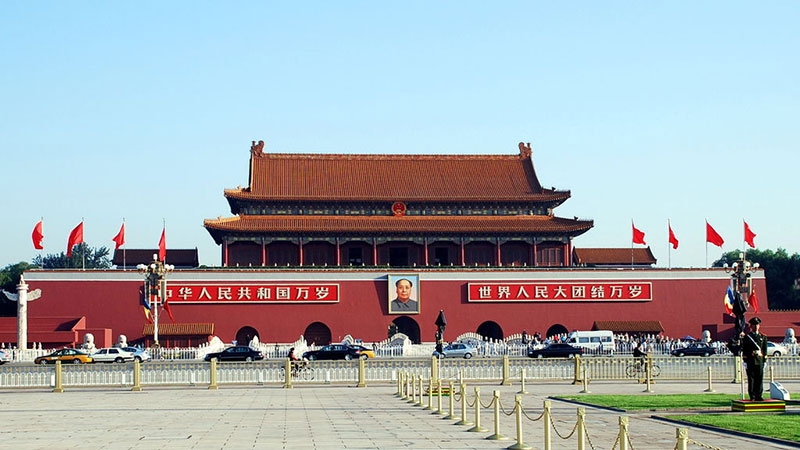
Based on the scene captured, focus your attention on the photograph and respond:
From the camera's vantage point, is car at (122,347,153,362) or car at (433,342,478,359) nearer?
car at (122,347,153,362)

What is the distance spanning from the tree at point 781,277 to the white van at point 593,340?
22682mm

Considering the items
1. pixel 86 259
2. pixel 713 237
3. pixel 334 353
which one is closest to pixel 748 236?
pixel 713 237

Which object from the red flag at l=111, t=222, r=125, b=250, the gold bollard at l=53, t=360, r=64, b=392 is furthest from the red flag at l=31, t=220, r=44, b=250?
the gold bollard at l=53, t=360, r=64, b=392

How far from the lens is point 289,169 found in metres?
63.6

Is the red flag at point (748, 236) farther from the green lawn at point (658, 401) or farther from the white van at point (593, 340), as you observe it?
the green lawn at point (658, 401)

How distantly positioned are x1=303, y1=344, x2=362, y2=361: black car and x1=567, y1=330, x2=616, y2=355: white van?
1060 centimetres

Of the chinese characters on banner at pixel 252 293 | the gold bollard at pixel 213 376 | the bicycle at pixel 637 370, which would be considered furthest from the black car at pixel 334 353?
the bicycle at pixel 637 370

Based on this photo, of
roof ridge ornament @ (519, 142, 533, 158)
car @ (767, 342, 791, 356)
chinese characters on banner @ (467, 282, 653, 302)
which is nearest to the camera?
car @ (767, 342, 791, 356)

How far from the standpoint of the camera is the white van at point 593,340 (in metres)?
49.6

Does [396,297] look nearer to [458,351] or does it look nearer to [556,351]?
[458,351]

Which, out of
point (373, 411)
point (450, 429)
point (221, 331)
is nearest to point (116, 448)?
point (450, 429)

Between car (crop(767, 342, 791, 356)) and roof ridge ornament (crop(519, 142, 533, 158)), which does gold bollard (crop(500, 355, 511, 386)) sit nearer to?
car (crop(767, 342, 791, 356))

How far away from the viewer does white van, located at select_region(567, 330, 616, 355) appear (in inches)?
1953

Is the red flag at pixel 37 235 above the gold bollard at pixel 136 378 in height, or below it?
above
